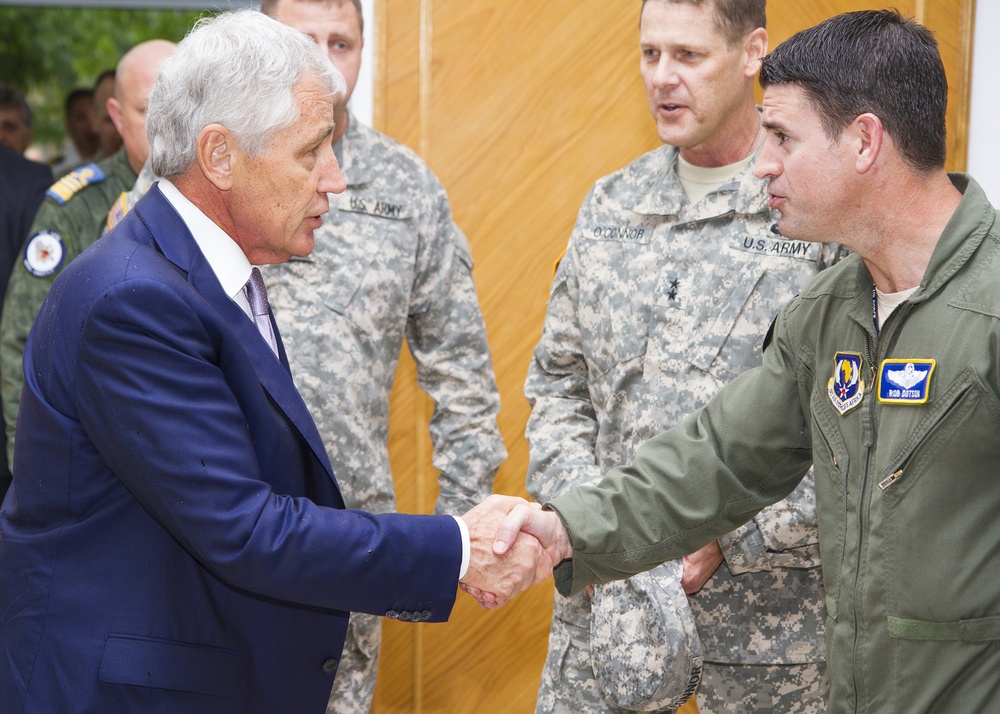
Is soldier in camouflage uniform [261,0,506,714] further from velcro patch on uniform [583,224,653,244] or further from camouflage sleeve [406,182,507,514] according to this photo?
velcro patch on uniform [583,224,653,244]

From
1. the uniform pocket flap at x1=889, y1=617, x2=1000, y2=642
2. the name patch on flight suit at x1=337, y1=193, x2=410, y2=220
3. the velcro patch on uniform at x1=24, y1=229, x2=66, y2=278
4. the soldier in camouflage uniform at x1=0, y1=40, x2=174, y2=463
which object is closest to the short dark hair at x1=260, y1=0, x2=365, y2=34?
the name patch on flight suit at x1=337, y1=193, x2=410, y2=220

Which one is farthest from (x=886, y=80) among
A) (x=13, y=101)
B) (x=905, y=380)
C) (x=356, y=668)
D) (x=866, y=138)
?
(x=13, y=101)

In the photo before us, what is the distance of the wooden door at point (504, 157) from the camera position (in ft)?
12.6

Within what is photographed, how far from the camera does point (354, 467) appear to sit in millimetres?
3000

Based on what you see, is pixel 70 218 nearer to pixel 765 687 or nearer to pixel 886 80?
pixel 765 687

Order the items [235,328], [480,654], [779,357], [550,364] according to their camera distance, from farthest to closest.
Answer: [480,654] → [550,364] → [779,357] → [235,328]

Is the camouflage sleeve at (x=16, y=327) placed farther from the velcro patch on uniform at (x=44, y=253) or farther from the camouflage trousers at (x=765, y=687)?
the camouflage trousers at (x=765, y=687)

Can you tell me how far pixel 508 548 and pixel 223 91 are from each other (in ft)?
3.16

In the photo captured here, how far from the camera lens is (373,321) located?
3037 millimetres

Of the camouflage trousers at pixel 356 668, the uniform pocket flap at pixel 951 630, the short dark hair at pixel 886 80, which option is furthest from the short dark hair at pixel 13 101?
the uniform pocket flap at pixel 951 630

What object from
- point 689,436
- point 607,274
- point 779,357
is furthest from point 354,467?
point 779,357

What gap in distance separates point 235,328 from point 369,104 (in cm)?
210

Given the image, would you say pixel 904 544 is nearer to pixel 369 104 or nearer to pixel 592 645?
pixel 592 645

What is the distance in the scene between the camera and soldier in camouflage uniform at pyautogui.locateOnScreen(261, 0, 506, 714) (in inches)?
117
